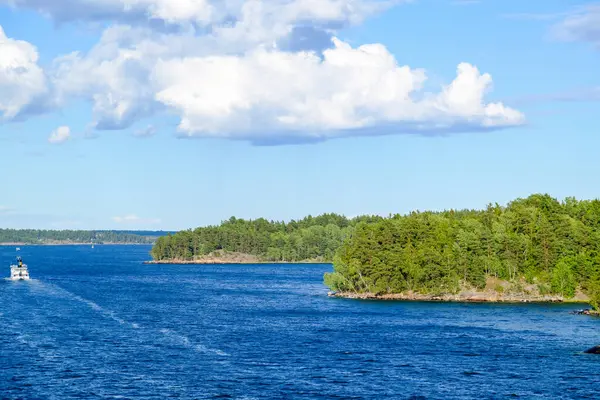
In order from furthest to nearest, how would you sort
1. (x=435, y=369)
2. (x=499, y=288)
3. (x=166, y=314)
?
(x=499, y=288) < (x=166, y=314) < (x=435, y=369)

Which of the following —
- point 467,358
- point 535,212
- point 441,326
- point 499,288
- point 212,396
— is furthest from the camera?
point 535,212

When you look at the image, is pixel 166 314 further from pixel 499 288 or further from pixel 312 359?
pixel 499 288

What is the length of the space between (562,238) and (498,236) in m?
15.6

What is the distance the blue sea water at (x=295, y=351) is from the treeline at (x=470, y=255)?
39.4 ft

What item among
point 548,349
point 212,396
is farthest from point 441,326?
point 212,396

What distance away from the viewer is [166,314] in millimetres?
153750

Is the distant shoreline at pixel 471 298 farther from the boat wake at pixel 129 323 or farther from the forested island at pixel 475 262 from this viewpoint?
the boat wake at pixel 129 323

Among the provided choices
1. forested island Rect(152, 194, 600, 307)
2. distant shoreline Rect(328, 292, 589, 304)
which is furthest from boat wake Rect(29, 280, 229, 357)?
distant shoreline Rect(328, 292, 589, 304)

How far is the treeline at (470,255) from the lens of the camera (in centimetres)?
18050

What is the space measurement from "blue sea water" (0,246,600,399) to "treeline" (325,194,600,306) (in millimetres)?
12007

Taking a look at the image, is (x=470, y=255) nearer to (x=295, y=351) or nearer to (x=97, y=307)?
(x=97, y=307)

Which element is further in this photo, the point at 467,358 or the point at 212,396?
the point at 467,358

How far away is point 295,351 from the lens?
11019 cm

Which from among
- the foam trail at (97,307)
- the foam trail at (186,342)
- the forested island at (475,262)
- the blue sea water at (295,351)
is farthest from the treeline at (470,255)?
the foam trail at (186,342)
